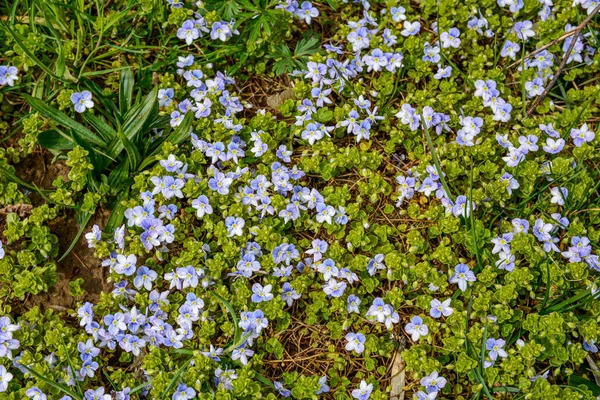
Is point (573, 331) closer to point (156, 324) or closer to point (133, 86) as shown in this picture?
point (156, 324)

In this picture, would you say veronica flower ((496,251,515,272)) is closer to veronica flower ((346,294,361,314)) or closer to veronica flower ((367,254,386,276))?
veronica flower ((367,254,386,276))

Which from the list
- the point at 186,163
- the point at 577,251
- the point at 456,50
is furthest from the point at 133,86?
the point at 577,251

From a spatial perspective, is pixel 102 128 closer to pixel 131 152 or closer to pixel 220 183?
pixel 131 152

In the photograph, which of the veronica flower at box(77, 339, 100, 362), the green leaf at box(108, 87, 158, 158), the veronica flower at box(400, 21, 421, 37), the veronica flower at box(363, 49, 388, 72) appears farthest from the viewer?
the veronica flower at box(400, 21, 421, 37)

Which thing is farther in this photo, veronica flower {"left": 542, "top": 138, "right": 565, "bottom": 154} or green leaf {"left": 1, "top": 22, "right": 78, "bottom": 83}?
veronica flower {"left": 542, "top": 138, "right": 565, "bottom": 154}

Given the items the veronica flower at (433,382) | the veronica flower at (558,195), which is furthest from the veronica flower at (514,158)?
the veronica flower at (433,382)

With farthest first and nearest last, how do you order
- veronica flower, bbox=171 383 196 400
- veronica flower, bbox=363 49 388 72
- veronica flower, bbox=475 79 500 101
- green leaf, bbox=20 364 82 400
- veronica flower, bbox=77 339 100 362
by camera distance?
veronica flower, bbox=363 49 388 72 → veronica flower, bbox=475 79 500 101 → veronica flower, bbox=77 339 100 362 → veronica flower, bbox=171 383 196 400 → green leaf, bbox=20 364 82 400

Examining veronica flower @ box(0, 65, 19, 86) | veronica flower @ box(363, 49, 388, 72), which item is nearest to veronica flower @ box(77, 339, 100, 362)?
veronica flower @ box(0, 65, 19, 86)
